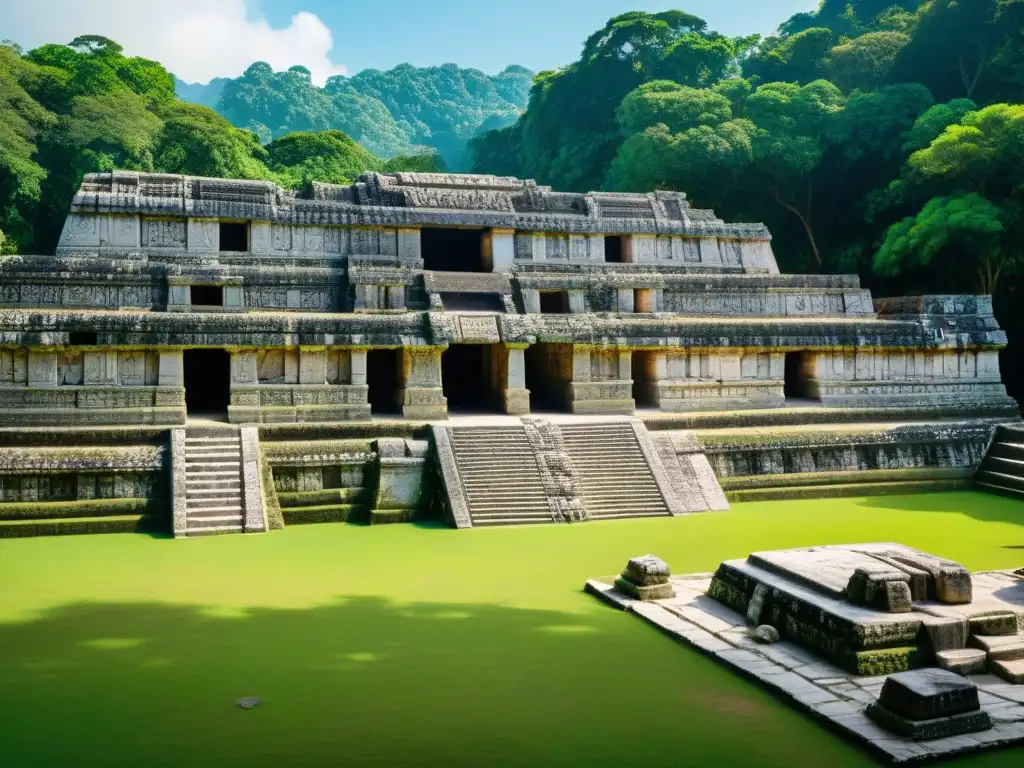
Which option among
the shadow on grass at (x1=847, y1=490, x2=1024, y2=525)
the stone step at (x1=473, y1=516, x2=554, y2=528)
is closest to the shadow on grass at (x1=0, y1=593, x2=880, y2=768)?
the stone step at (x1=473, y1=516, x2=554, y2=528)

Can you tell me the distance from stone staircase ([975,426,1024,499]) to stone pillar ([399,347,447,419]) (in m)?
8.09

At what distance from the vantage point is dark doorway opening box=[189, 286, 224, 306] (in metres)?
15.0

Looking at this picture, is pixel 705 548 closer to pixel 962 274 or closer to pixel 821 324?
pixel 821 324

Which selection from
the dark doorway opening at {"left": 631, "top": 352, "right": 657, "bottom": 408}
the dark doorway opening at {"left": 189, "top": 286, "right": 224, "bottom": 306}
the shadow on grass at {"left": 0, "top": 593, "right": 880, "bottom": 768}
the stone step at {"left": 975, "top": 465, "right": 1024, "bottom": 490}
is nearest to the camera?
the shadow on grass at {"left": 0, "top": 593, "right": 880, "bottom": 768}

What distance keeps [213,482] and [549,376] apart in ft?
20.5

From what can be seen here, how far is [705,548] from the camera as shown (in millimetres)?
9883

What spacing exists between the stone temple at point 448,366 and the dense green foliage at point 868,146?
4187mm

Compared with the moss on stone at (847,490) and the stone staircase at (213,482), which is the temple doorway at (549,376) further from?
the stone staircase at (213,482)

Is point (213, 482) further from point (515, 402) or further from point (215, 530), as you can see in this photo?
point (515, 402)

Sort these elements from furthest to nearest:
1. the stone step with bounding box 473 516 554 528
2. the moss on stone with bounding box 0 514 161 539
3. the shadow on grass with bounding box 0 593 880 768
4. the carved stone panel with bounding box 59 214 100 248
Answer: the carved stone panel with bounding box 59 214 100 248, the stone step with bounding box 473 516 554 528, the moss on stone with bounding box 0 514 161 539, the shadow on grass with bounding box 0 593 880 768

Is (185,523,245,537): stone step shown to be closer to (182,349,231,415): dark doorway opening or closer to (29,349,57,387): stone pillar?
(29,349,57,387): stone pillar

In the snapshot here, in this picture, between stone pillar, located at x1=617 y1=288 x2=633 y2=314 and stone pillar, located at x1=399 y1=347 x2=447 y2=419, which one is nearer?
stone pillar, located at x1=399 y1=347 x2=447 y2=419

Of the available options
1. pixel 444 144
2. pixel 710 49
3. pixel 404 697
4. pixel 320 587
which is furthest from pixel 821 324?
pixel 444 144

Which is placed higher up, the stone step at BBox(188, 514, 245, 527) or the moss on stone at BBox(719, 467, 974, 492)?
the moss on stone at BBox(719, 467, 974, 492)
